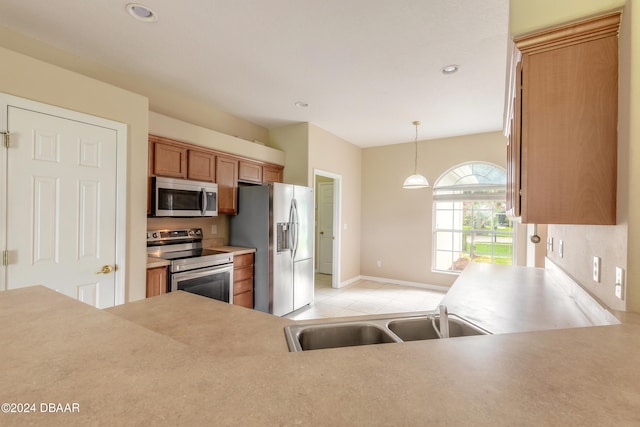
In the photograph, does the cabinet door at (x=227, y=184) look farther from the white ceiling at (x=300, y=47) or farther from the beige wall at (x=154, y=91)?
the white ceiling at (x=300, y=47)

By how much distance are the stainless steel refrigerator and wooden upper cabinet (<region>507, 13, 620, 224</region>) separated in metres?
2.70

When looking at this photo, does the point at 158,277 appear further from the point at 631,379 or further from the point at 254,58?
the point at 631,379

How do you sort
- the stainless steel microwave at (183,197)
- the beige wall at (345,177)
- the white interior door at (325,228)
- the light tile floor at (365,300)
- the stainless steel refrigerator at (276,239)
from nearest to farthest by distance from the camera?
the stainless steel microwave at (183,197)
the stainless steel refrigerator at (276,239)
the light tile floor at (365,300)
the beige wall at (345,177)
the white interior door at (325,228)

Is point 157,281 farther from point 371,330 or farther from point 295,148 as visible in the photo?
point 295,148

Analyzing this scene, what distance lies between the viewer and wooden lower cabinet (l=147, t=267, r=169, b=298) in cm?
261

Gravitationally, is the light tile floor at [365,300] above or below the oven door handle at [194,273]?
below

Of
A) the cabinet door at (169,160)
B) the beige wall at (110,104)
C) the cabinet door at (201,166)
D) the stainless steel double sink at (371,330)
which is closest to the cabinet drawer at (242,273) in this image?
the beige wall at (110,104)

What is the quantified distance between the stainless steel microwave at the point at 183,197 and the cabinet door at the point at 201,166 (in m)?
0.10

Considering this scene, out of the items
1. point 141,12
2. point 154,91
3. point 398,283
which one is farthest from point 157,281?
point 398,283

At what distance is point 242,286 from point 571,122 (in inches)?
128

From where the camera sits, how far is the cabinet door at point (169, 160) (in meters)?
2.90

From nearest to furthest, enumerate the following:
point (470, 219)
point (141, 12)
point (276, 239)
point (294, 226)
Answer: point (141, 12) → point (276, 239) → point (294, 226) → point (470, 219)

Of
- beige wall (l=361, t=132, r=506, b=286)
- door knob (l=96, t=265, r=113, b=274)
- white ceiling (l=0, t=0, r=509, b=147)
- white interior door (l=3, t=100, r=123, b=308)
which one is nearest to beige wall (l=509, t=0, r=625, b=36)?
white ceiling (l=0, t=0, r=509, b=147)

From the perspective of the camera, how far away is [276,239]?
3.55 metres
